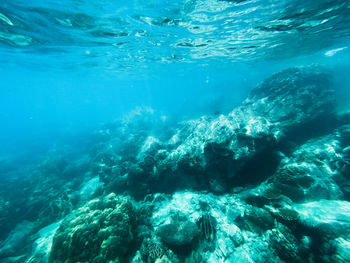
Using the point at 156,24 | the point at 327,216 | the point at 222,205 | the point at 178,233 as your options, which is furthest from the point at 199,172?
the point at 156,24

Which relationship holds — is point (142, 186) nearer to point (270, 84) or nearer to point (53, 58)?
point (270, 84)

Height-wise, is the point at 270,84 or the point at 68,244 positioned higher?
the point at 270,84

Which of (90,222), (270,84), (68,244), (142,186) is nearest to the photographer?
(68,244)

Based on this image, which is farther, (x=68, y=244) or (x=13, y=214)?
(x=13, y=214)

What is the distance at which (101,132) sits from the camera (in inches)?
1106

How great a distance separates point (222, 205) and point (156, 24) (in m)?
12.2

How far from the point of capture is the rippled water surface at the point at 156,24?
9352 mm

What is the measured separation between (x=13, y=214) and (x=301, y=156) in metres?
18.2

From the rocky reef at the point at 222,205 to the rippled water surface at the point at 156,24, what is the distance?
6.32 m

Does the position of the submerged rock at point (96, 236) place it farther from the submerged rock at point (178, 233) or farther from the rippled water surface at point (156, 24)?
the rippled water surface at point (156, 24)

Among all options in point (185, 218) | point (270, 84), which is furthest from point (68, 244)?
point (270, 84)

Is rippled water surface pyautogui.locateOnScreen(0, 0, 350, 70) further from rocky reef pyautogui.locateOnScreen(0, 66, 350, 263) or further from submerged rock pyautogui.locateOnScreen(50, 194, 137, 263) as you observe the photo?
submerged rock pyautogui.locateOnScreen(50, 194, 137, 263)

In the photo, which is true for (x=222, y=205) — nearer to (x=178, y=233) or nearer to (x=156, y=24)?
(x=178, y=233)

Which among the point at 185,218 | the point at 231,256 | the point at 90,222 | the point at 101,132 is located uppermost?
the point at 101,132
